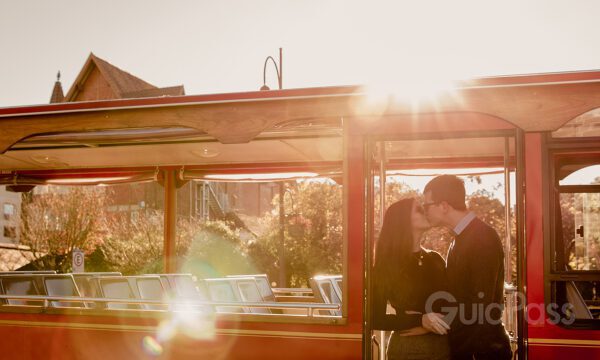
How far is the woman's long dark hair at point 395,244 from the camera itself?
3.96m

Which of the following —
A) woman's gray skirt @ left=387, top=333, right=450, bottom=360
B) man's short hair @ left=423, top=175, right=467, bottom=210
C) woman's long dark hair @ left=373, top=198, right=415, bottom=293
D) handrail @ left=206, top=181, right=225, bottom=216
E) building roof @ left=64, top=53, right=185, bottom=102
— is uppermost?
building roof @ left=64, top=53, right=185, bottom=102

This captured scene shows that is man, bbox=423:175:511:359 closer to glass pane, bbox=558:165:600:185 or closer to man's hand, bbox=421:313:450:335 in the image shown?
man's hand, bbox=421:313:450:335

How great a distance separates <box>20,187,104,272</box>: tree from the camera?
3014 centimetres

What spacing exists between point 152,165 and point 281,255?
1326 centimetres

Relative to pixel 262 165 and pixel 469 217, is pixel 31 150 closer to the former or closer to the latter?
pixel 262 165

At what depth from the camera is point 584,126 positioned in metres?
4.73

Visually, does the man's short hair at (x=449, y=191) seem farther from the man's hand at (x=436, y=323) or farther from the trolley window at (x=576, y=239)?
the trolley window at (x=576, y=239)

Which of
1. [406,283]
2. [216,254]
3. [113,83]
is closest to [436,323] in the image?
[406,283]

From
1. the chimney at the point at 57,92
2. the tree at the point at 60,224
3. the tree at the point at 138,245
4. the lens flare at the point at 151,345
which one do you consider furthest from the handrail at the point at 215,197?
the lens flare at the point at 151,345

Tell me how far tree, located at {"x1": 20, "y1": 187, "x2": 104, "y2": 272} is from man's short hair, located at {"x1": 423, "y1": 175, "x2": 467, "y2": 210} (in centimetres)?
2784

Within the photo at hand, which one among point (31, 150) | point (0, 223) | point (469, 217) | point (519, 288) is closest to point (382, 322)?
point (469, 217)

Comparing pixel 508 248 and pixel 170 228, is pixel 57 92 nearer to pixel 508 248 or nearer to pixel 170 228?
pixel 170 228

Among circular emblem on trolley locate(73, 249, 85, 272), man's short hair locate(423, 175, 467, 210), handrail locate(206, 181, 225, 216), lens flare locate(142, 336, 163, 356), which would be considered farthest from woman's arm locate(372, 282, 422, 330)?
handrail locate(206, 181, 225, 216)

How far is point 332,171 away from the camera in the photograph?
843cm
